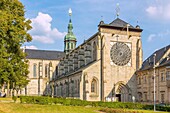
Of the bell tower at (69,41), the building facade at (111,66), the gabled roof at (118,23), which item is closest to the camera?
the building facade at (111,66)

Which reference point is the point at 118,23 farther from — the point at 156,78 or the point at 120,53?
the point at 156,78

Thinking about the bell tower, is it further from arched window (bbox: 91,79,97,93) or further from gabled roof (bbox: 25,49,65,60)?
arched window (bbox: 91,79,97,93)

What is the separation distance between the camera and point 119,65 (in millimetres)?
60625

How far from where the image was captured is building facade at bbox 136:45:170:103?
4841cm

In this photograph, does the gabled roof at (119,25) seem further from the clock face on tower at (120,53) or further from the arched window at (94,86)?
the arched window at (94,86)

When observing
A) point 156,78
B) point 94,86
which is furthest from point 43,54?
point 156,78

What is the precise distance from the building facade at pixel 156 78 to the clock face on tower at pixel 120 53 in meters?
4.30

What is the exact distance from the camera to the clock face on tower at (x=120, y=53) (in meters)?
60.6

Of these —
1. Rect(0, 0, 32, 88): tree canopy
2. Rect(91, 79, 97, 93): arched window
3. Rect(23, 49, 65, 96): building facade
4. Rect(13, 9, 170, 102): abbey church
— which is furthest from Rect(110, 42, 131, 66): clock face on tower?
Rect(23, 49, 65, 96): building facade

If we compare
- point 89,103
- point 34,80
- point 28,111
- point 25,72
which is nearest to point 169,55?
point 89,103

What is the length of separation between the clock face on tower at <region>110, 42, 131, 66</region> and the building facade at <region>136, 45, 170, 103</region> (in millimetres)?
4301

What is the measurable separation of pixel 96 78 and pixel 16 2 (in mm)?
27670

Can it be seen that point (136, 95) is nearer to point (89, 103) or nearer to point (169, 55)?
point (169, 55)

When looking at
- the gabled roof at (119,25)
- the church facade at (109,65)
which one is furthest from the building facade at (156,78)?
the gabled roof at (119,25)
